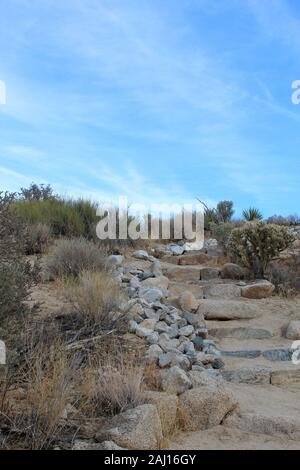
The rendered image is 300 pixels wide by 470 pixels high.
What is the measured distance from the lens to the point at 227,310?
8.15 m

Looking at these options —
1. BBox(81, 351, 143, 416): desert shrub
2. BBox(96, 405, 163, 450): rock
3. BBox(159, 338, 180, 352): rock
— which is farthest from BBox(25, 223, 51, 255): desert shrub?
BBox(96, 405, 163, 450): rock

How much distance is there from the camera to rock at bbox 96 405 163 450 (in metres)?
3.63

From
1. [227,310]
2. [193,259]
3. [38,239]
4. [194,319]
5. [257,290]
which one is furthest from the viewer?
[193,259]

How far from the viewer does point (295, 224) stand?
1777 cm

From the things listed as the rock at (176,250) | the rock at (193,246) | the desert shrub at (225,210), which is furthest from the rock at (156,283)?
the desert shrub at (225,210)

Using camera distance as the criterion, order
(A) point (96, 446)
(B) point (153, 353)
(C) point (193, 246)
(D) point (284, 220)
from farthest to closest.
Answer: (D) point (284, 220) < (C) point (193, 246) < (B) point (153, 353) < (A) point (96, 446)

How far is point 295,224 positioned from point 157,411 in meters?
14.6

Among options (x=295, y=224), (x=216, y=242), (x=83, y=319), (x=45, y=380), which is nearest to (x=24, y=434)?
(x=45, y=380)

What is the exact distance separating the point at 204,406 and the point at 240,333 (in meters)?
3.31

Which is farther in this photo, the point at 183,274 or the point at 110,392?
the point at 183,274

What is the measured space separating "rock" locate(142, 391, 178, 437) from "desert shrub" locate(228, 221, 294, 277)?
6340 mm

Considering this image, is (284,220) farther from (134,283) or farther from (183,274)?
(134,283)

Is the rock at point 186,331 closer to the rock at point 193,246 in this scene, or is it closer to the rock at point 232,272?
the rock at point 232,272

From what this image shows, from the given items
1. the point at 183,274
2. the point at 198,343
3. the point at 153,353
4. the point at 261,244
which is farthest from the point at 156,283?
the point at 153,353
